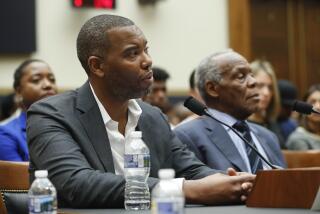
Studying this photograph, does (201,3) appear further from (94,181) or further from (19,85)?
(94,181)

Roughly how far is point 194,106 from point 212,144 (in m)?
0.67

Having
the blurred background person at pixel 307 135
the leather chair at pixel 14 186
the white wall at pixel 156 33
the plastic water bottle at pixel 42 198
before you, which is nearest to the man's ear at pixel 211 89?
the leather chair at pixel 14 186

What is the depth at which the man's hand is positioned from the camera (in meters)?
2.16

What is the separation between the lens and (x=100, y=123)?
7.94ft

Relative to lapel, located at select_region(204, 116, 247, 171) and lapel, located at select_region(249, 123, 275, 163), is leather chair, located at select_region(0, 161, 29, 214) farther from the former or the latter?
lapel, located at select_region(249, 123, 275, 163)

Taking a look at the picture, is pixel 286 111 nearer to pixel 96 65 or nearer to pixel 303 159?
pixel 303 159

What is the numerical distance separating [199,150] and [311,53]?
459 cm

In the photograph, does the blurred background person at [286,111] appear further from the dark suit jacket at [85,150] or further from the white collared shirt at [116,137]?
the white collared shirt at [116,137]

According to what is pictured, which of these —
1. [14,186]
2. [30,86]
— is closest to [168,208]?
[14,186]

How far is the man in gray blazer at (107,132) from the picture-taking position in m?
2.16

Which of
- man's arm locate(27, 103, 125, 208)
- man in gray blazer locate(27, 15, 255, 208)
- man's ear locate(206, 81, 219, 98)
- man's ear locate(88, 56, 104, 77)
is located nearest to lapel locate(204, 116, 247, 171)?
man's ear locate(206, 81, 219, 98)

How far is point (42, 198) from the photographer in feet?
5.71

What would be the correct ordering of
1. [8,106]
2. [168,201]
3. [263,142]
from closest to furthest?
[168,201] < [263,142] < [8,106]

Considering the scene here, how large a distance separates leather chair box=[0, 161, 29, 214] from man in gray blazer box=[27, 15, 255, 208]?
5.1 inches
